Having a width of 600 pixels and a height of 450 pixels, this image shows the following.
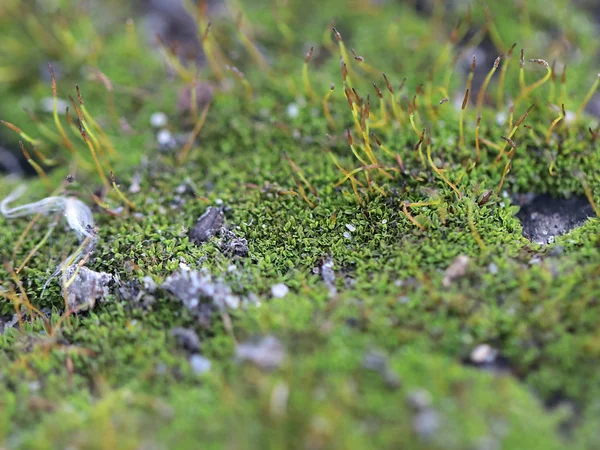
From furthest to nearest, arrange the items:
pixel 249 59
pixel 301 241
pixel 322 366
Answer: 1. pixel 249 59
2. pixel 301 241
3. pixel 322 366

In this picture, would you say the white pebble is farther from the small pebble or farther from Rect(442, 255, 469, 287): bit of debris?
Rect(442, 255, 469, 287): bit of debris

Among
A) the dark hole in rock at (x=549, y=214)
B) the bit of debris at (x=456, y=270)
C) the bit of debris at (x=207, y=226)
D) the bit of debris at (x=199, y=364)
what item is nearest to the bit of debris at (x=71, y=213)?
the bit of debris at (x=207, y=226)

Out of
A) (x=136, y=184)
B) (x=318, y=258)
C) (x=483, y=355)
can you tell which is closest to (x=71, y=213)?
(x=136, y=184)

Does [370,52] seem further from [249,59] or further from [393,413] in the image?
[393,413]

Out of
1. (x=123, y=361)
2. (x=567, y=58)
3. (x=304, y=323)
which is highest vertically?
(x=567, y=58)

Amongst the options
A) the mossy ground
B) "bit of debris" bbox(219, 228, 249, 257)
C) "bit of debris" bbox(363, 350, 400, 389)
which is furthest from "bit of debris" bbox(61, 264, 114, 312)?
"bit of debris" bbox(363, 350, 400, 389)

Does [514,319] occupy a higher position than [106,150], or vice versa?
[106,150]

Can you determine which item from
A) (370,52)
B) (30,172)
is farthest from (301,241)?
(30,172)
